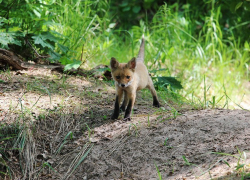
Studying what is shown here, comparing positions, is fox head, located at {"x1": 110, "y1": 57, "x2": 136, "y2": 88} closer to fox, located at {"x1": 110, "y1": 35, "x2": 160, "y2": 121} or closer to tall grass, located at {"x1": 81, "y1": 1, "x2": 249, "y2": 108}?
fox, located at {"x1": 110, "y1": 35, "x2": 160, "y2": 121}

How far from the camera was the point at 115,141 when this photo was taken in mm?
3449

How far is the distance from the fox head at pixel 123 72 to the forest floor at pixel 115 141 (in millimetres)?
506

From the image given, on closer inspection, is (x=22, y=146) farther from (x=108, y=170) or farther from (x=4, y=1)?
(x=4, y=1)

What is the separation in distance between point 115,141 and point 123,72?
916 millimetres

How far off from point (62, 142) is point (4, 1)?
2.93 metres

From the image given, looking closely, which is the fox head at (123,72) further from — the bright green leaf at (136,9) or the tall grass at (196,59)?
the bright green leaf at (136,9)

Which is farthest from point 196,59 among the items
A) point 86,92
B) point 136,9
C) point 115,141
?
point 115,141

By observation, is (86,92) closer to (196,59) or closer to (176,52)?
(176,52)

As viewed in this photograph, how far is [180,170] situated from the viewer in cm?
288

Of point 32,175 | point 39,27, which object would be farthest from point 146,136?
point 39,27

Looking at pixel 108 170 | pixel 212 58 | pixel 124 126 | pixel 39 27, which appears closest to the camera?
pixel 108 170

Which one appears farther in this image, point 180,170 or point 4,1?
point 4,1

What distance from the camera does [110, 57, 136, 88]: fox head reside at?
379 centimetres

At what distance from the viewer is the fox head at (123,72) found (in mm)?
3787
